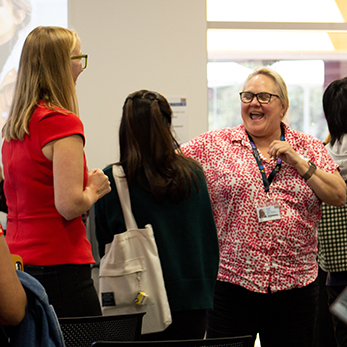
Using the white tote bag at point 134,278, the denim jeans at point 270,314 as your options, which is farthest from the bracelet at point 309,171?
the white tote bag at point 134,278

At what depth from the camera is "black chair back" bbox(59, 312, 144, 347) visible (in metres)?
1.48

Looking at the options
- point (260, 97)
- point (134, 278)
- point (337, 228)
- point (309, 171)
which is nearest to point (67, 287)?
point (134, 278)

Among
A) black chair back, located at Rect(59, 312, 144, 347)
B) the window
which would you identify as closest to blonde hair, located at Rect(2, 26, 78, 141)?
black chair back, located at Rect(59, 312, 144, 347)

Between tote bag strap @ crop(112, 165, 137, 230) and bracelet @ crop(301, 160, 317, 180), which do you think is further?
bracelet @ crop(301, 160, 317, 180)

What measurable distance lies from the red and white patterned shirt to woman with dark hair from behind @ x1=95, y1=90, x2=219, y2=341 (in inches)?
13.4

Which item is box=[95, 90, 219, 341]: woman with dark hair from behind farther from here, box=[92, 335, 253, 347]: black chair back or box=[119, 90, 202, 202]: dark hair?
box=[92, 335, 253, 347]: black chair back

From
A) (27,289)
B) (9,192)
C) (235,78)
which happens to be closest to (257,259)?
(9,192)

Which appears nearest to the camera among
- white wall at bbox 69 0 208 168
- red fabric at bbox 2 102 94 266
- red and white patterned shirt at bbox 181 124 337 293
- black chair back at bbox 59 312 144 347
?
black chair back at bbox 59 312 144 347

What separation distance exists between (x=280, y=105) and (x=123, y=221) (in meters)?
1.09

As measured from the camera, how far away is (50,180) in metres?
1.61

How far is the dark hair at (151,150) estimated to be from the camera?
1847 mm

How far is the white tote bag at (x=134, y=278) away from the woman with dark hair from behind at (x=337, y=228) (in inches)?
46.0

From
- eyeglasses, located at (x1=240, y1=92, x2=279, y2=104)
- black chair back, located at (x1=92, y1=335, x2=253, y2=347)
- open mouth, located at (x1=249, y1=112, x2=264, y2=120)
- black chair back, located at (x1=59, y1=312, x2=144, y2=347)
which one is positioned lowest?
black chair back, located at (x1=59, y1=312, x2=144, y2=347)

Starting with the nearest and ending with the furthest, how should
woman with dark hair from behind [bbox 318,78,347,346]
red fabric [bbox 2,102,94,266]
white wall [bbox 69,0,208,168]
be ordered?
red fabric [bbox 2,102,94,266] → woman with dark hair from behind [bbox 318,78,347,346] → white wall [bbox 69,0,208,168]
